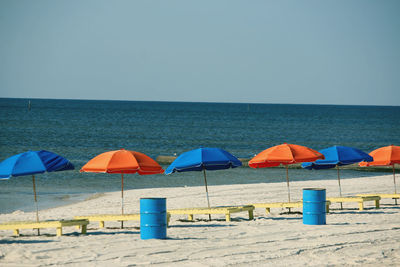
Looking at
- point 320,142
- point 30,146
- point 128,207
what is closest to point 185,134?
point 320,142

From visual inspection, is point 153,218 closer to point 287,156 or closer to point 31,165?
point 31,165

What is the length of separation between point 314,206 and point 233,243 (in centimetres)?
279

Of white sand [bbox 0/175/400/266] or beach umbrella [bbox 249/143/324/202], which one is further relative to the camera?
beach umbrella [bbox 249/143/324/202]

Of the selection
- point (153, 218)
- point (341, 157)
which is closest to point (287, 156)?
point (341, 157)

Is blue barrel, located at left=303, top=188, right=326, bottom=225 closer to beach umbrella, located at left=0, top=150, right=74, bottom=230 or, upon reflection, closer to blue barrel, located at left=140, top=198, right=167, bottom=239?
blue barrel, located at left=140, top=198, right=167, bottom=239

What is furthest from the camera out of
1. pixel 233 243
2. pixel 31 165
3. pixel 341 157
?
pixel 341 157

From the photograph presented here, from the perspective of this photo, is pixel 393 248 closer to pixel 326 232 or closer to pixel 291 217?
pixel 326 232

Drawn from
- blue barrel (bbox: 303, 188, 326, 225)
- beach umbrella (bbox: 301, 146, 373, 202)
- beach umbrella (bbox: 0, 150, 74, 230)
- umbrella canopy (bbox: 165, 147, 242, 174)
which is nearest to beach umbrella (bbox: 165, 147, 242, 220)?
umbrella canopy (bbox: 165, 147, 242, 174)

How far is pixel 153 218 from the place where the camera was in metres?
10.6

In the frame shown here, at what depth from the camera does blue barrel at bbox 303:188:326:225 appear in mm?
12336

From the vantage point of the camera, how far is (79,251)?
966 cm

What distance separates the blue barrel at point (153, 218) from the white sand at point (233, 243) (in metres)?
0.22

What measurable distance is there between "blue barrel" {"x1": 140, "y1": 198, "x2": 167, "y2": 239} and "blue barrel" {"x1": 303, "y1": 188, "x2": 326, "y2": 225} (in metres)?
3.45

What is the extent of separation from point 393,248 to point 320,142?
5689 cm
